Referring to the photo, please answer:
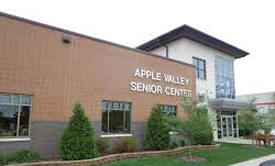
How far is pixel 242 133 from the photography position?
3453cm

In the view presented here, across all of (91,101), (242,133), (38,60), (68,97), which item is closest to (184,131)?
(91,101)

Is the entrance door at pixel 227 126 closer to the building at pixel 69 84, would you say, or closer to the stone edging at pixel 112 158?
the building at pixel 69 84

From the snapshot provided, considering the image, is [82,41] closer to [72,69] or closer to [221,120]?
[72,69]

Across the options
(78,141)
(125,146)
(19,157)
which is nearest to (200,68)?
(125,146)

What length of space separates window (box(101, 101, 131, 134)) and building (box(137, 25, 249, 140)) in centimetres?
879

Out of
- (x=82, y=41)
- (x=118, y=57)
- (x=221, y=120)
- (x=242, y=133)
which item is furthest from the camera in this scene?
(x=242, y=133)

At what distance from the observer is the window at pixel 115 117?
17797 millimetres

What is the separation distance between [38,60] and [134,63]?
22.3ft

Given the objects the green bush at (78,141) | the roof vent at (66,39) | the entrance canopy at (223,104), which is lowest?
the green bush at (78,141)

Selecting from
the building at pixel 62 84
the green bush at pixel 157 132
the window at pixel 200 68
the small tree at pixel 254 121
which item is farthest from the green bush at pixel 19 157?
the small tree at pixel 254 121

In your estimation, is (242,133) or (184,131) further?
(242,133)

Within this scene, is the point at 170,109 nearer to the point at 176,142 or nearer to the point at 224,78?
the point at 176,142

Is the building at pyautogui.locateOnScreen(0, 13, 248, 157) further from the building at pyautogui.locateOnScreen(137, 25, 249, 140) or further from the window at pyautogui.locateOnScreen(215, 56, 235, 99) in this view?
the window at pyautogui.locateOnScreen(215, 56, 235, 99)

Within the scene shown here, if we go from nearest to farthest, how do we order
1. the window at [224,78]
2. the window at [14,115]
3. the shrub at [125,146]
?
the window at [14,115]
the shrub at [125,146]
the window at [224,78]
